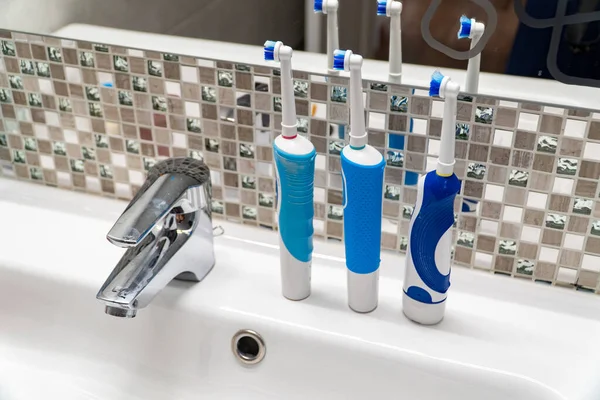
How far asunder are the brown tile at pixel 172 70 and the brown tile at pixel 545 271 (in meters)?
0.40

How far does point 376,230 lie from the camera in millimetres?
581

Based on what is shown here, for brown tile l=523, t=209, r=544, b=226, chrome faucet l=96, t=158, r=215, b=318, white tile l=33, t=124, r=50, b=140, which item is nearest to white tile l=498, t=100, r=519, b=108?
brown tile l=523, t=209, r=544, b=226

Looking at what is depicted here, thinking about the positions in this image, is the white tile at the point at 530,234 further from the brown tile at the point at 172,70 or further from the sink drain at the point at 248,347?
the brown tile at the point at 172,70

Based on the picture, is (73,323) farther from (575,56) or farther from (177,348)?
(575,56)

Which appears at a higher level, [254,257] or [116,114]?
[116,114]

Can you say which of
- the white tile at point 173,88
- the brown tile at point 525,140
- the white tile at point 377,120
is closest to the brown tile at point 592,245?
the brown tile at point 525,140

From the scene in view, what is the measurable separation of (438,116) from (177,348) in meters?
0.33

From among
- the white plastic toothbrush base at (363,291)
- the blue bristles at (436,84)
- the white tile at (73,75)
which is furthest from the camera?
the white tile at (73,75)

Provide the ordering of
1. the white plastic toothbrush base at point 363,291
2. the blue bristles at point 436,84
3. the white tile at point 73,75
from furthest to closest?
the white tile at point 73,75 < the white plastic toothbrush base at point 363,291 < the blue bristles at point 436,84

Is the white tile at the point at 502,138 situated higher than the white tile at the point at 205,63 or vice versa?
the white tile at the point at 205,63

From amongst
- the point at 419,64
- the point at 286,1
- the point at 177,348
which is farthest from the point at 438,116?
the point at 177,348

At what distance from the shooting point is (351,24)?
0.62 m

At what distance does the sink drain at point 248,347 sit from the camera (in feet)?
2.08

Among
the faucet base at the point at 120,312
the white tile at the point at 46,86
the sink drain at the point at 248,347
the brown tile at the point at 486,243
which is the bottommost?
the sink drain at the point at 248,347
